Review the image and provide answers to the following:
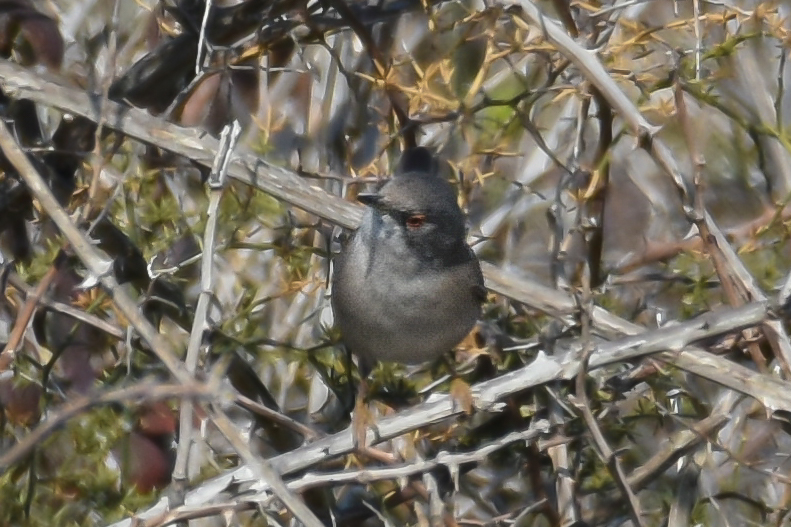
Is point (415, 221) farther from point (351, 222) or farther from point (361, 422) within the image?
point (361, 422)

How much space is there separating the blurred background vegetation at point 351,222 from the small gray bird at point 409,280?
0.14 m

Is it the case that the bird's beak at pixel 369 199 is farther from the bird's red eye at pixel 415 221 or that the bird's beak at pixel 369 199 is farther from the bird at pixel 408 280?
the bird's red eye at pixel 415 221

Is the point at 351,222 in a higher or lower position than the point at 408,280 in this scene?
higher

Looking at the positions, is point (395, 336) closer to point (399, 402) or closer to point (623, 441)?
point (399, 402)

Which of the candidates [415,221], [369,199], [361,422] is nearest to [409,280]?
[415,221]

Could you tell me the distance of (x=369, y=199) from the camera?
4.20 m

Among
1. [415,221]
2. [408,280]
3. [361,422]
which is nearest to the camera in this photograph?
[361,422]

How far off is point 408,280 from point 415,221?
0.88 ft

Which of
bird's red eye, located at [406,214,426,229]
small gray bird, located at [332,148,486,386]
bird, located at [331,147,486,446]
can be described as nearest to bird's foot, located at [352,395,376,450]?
bird, located at [331,147,486,446]

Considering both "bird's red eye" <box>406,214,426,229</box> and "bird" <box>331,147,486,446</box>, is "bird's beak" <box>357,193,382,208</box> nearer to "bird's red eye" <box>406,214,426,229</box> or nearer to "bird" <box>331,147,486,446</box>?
"bird" <box>331,147,486,446</box>

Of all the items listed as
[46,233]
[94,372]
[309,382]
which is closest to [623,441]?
[309,382]

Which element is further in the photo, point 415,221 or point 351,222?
point 415,221

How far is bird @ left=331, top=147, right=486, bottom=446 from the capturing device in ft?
14.4

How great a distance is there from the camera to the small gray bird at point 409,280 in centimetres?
440
